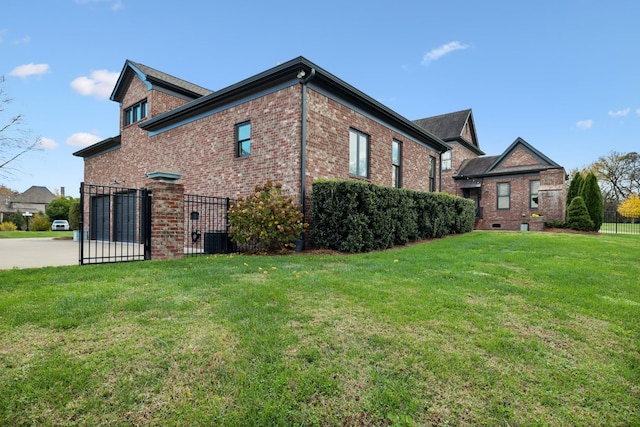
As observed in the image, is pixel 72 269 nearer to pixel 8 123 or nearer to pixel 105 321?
pixel 105 321

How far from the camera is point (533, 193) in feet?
65.5

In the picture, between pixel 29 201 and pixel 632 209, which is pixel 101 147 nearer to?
pixel 632 209

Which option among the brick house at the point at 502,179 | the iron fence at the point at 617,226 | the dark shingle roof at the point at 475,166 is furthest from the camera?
the dark shingle roof at the point at 475,166

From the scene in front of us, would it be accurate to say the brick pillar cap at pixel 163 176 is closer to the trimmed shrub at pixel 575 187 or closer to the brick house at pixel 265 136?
the brick house at pixel 265 136

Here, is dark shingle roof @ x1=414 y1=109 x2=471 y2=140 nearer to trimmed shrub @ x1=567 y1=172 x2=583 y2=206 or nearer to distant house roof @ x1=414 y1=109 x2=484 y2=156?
distant house roof @ x1=414 y1=109 x2=484 y2=156

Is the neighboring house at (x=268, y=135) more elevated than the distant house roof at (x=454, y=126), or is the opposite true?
the distant house roof at (x=454, y=126)

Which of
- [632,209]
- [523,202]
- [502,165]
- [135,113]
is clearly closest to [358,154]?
[135,113]

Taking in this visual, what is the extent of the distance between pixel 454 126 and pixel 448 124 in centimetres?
65

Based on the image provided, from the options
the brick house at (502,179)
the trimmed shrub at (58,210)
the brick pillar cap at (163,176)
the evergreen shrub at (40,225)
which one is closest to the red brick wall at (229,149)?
the brick pillar cap at (163,176)

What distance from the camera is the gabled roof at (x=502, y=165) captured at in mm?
19891

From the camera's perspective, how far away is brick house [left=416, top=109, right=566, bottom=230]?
55.6 ft

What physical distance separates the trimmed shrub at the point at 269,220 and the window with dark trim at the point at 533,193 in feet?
58.0

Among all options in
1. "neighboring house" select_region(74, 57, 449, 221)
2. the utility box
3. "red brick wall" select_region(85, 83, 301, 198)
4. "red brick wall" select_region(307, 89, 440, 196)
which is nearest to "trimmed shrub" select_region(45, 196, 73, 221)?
"neighboring house" select_region(74, 57, 449, 221)

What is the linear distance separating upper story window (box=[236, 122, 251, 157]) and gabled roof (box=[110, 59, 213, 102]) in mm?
6335
